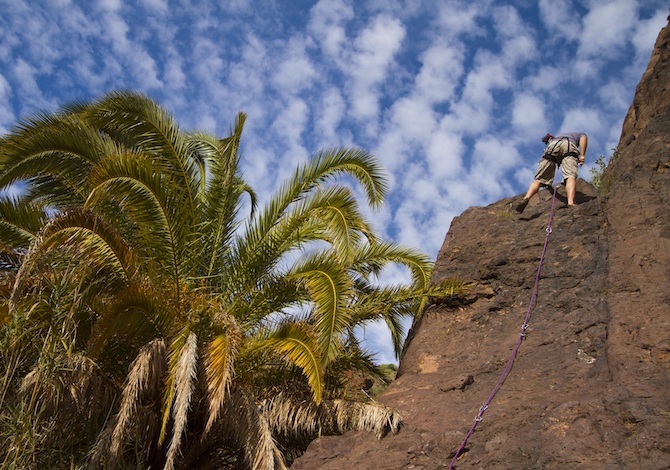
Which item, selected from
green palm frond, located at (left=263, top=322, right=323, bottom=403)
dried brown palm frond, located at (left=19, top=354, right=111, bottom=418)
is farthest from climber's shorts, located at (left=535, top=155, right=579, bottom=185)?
dried brown palm frond, located at (left=19, top=354, right=111, bottom=418)

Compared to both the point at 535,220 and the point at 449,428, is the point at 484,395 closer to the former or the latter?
the point at 449,428

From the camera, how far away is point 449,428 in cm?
663

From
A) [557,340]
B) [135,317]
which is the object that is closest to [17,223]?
[135,317]

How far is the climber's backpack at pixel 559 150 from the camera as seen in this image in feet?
32.8

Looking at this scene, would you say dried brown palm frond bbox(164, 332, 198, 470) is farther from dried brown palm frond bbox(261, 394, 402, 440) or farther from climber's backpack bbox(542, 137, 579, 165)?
A: climber's backpack bbox(542, 137, 579, 165)

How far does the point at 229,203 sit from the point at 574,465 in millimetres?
6312

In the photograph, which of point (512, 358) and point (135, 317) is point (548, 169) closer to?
point (512, 358)

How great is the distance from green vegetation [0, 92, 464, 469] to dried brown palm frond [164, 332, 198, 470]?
0.02 metres

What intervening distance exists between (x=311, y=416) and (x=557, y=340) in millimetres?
3095

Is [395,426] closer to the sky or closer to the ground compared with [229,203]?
closer to the ground

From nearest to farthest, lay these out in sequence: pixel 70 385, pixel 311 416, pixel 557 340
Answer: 1. pixel 557 340
2. pixel 70 385
3. pixel 311 416

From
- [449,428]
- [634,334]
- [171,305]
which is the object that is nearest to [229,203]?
[171,305]

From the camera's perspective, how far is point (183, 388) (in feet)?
24.3

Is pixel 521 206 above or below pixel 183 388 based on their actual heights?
above
